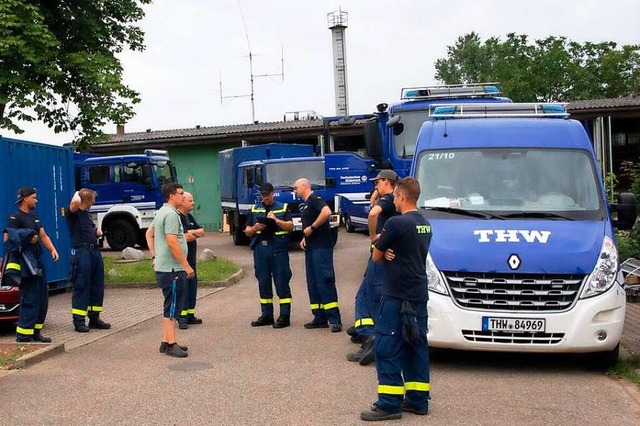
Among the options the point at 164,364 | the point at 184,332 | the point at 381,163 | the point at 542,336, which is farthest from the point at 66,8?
the point at 542,336

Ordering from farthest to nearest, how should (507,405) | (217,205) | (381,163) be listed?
(217,205), (381,163), (507,405)

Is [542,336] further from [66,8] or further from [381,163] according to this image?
[66,8]

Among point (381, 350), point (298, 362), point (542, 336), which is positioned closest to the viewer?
point (381, 350)

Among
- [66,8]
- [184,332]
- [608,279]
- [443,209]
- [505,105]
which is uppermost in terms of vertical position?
[66,8]

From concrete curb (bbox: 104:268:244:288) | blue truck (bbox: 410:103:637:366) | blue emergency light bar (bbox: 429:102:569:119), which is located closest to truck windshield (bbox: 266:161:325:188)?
concrete curb (bbox: 104:268:244:288)

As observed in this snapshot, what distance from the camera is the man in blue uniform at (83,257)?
10.4 metres

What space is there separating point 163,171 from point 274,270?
1556 centimetres

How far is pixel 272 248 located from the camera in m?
10.5

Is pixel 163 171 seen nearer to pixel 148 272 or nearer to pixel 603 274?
pixel 148 272

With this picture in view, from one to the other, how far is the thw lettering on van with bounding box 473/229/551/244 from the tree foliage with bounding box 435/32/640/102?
47.1 m

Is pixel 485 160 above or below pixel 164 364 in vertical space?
above

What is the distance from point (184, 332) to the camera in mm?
10547

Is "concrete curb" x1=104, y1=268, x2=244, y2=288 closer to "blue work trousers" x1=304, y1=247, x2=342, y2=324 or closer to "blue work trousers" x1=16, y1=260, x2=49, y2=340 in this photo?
"blue work trousers" x1=304, y1=247, x2=342, y2=324

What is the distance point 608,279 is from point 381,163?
6561 millimetres
